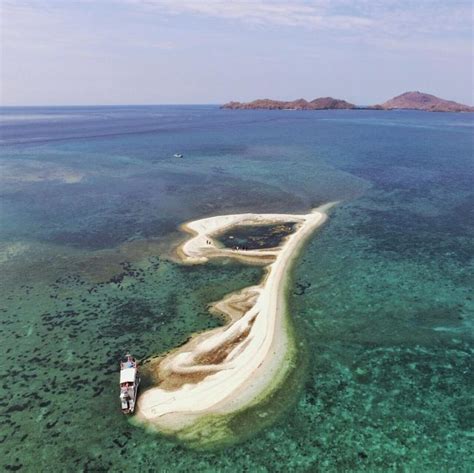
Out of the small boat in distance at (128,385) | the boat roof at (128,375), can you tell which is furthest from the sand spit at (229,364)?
the boat roof at (128,375)

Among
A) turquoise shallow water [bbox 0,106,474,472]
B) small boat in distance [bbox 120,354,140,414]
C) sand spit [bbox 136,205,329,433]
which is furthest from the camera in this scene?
sand spit [bbox 136,205,329,433]

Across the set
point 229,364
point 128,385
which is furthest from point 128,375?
point 229,364

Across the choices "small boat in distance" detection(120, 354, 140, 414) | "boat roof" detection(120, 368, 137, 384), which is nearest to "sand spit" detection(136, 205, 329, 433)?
"small boat in distance" detection(120, 354, 140, 414)

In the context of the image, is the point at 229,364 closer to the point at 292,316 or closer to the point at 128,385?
the point at 128,385

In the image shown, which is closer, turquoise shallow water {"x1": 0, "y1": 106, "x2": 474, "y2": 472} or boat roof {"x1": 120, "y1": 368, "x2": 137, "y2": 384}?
turquoise shallow water {"x1": 0, "y1": 106, "x2": 474, "y2": 472}

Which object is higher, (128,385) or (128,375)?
(128,375)

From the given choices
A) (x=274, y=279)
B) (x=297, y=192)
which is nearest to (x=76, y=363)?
(x=274, y=279)

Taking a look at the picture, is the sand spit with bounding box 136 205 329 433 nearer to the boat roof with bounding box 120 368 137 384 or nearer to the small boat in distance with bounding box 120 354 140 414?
the small boat in distance with bounding box 120 354 140 414

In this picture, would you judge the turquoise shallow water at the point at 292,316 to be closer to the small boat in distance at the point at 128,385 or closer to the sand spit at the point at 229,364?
the small boat in distance at the point at 128,385
